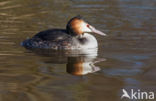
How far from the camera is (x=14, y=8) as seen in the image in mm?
17188

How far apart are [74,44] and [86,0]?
5.87 m

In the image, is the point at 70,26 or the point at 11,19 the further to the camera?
the point at 11,19

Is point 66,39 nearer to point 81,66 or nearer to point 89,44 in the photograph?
point 89,44

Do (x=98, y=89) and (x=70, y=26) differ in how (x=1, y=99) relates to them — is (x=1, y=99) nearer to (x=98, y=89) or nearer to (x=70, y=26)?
(x=98, y=89)

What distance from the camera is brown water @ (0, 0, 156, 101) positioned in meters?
8.79

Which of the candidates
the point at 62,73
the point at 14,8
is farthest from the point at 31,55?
the point at 14,8

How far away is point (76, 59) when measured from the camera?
11.2 metres

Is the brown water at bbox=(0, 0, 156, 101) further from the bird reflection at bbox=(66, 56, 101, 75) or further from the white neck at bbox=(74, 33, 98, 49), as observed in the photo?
the white neck at bbox=(74, 33, 98, 49)

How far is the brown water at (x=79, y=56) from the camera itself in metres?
8.79

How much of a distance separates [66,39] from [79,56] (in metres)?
1.04

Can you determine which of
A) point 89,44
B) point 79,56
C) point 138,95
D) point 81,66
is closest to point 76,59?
point 79,56

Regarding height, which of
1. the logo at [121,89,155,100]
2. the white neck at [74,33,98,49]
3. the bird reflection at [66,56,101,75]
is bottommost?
the logo at [121,89,155,100]

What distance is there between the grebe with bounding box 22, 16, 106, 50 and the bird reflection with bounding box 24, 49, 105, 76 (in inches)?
9.9

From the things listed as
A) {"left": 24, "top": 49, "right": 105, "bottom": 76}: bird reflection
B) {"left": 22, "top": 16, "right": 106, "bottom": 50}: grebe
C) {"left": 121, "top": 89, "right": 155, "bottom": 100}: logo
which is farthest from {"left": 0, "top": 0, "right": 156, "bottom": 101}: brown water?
{"left": 22, "top": 16, "right": 106, "bottom": 50}: grebe
